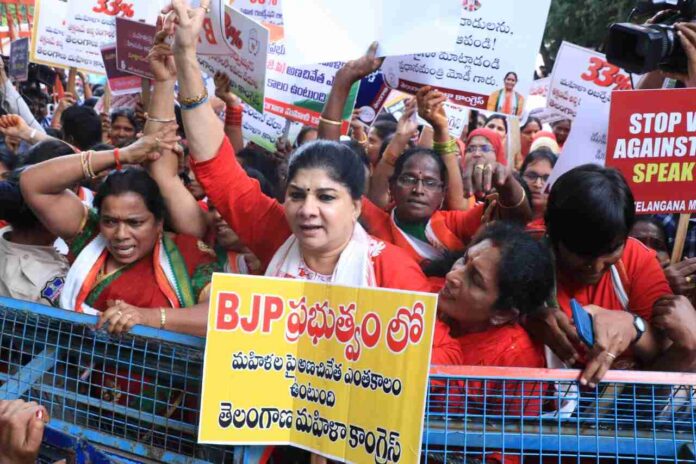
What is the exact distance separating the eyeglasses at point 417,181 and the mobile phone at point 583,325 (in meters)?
1.85

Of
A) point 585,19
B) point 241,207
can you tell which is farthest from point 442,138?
point 585,19

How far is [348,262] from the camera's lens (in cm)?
311

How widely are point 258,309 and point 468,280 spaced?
0.74 m

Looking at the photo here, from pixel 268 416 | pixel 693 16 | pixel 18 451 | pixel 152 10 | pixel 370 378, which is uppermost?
pixel 693 16

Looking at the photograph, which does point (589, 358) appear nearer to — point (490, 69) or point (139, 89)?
point (490, 69)

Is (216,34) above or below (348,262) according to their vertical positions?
above

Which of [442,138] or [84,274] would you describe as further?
[442,138]

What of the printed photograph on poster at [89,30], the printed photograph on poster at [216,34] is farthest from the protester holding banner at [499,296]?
the printed photograph on poster at [89,30]

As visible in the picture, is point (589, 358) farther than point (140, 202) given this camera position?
No

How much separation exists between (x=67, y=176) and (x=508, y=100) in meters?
3.35

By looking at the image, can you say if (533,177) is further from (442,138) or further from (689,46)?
(689,46)

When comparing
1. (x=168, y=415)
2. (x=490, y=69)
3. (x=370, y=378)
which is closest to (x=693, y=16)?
(x=490, y=69)

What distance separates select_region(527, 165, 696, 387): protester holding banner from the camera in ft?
9.04

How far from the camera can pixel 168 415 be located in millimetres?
2904
